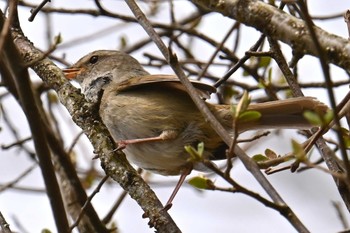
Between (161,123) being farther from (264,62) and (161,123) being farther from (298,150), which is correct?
(298,150)

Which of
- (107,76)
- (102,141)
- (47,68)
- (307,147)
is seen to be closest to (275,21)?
(307,147)

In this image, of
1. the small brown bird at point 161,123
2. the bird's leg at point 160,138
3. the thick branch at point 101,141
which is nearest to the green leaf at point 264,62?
the small brown bird at point 161,123

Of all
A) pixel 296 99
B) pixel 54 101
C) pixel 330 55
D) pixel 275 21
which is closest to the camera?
pixel 330 55

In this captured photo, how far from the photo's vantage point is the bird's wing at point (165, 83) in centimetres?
379

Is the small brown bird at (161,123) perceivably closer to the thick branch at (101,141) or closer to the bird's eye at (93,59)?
the thick branch at (101,141)

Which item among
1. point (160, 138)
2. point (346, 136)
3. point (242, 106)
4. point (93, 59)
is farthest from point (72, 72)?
point (242, 106)

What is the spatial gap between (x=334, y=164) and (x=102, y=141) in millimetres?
1131

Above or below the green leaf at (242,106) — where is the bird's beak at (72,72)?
above

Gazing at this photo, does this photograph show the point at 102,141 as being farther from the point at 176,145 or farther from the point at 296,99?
the point at 296,99

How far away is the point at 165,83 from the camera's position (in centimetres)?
421

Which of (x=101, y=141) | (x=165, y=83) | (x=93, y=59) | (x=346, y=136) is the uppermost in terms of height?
(x=93, y=59)

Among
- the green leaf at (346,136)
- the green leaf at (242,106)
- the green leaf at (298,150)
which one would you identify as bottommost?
the green leaf at (298,150)

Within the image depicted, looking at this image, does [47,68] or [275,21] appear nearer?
[275,21]

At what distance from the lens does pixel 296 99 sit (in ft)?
12.0
